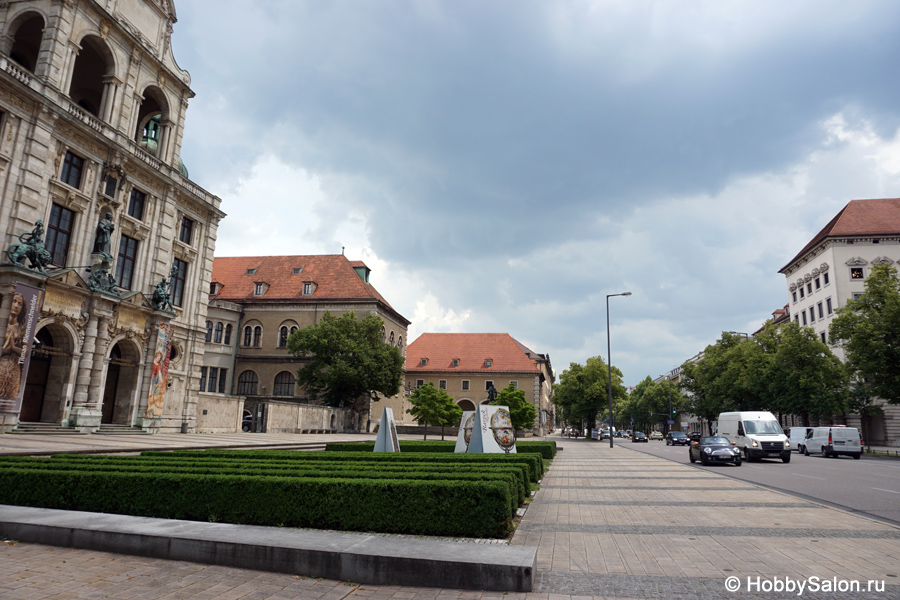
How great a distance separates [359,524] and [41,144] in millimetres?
25943

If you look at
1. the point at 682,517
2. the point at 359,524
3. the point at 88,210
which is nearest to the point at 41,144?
the point at 88,210

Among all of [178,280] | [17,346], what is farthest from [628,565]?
[178,280]

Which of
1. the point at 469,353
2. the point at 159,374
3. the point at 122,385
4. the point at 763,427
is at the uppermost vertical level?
the point at 469,353

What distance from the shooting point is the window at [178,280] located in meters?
33.5

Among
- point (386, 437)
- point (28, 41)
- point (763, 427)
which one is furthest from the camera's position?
point (28, 41)

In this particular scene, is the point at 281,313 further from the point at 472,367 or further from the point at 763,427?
the point at 763,427

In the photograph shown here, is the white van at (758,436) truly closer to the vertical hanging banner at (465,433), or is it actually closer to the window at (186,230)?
the vertical hanging banner at (465,433)

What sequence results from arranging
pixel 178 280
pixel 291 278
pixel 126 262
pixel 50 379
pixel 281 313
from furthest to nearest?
pixel 291 278 → pixel 281 313 → pixel 178 280 → pixel 126 262 → pixel 50 379

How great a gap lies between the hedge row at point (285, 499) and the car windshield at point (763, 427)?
2547cm

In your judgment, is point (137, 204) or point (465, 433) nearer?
point (465, 433)

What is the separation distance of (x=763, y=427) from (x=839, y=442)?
33.9ft

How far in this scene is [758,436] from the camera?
Result: 27328 millimetres

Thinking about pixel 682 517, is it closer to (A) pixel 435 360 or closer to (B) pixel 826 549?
(B) pixel 826 549

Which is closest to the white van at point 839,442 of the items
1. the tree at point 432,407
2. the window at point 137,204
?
the tree at point 432,407
